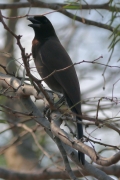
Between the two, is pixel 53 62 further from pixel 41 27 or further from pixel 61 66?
pixel 41 27

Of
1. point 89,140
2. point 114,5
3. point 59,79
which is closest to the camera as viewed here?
point 89,140

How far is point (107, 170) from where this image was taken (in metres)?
3.83

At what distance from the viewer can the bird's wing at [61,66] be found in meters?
4.01

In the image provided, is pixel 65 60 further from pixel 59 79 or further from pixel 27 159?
pixel 27 159

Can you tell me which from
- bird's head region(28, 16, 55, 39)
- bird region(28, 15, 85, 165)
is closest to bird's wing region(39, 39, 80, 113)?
bird region(28, 15, 85, 165)

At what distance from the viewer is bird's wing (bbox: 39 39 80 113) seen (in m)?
4.01

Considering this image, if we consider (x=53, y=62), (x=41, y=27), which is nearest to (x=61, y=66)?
(x=53, y=62)

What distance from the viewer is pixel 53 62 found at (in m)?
4.28

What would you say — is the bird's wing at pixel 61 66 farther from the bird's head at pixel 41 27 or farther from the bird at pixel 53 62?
the bird's head at pixel 41 27

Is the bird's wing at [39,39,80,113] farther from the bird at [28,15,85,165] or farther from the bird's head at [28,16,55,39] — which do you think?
the bird's head at [28,16,55,39]

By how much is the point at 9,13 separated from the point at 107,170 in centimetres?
340

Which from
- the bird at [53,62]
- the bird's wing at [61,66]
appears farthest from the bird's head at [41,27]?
the bird's wing at [61,66]

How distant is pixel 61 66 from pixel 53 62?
10cm

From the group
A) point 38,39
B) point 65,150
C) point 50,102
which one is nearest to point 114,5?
point 50,102
